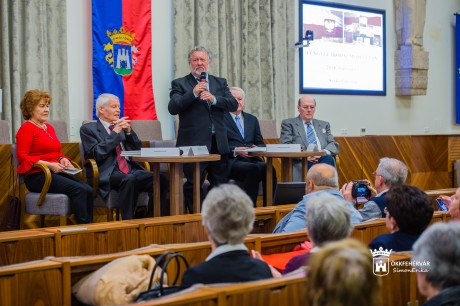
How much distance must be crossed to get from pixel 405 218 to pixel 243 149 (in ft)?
11.0

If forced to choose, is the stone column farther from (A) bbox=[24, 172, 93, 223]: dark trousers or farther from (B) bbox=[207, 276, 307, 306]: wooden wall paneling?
(B) bbox=[207, 276, 307, 306]: wooden wall paneling

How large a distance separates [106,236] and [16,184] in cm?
235

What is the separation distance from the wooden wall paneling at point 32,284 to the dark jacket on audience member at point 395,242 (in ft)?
4.24

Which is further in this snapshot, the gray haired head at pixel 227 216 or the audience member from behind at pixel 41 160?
the audience member from behind at pixel 41 160

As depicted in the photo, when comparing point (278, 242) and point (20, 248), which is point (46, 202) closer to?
point (20, 248)

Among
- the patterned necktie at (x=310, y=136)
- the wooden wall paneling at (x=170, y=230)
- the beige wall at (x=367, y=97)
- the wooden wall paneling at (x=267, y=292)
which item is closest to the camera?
the wooden wall paneling at (x=267, y=292)

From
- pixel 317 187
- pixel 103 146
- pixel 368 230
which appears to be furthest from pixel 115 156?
pixel 368 230

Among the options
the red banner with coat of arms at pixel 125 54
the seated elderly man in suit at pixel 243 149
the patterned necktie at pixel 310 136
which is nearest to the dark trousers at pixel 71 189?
the seated elderly man in suit at pixel 243 149

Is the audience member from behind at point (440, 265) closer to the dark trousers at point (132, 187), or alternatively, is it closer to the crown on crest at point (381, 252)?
the crown on crest at point (381, 252)

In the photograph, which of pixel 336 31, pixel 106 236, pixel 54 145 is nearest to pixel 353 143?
pixel 336 31

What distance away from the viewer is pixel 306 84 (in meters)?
9.52

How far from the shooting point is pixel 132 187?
554 centimetres

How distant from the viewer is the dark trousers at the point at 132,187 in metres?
5.53

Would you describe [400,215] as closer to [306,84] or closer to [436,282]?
[436,282]
